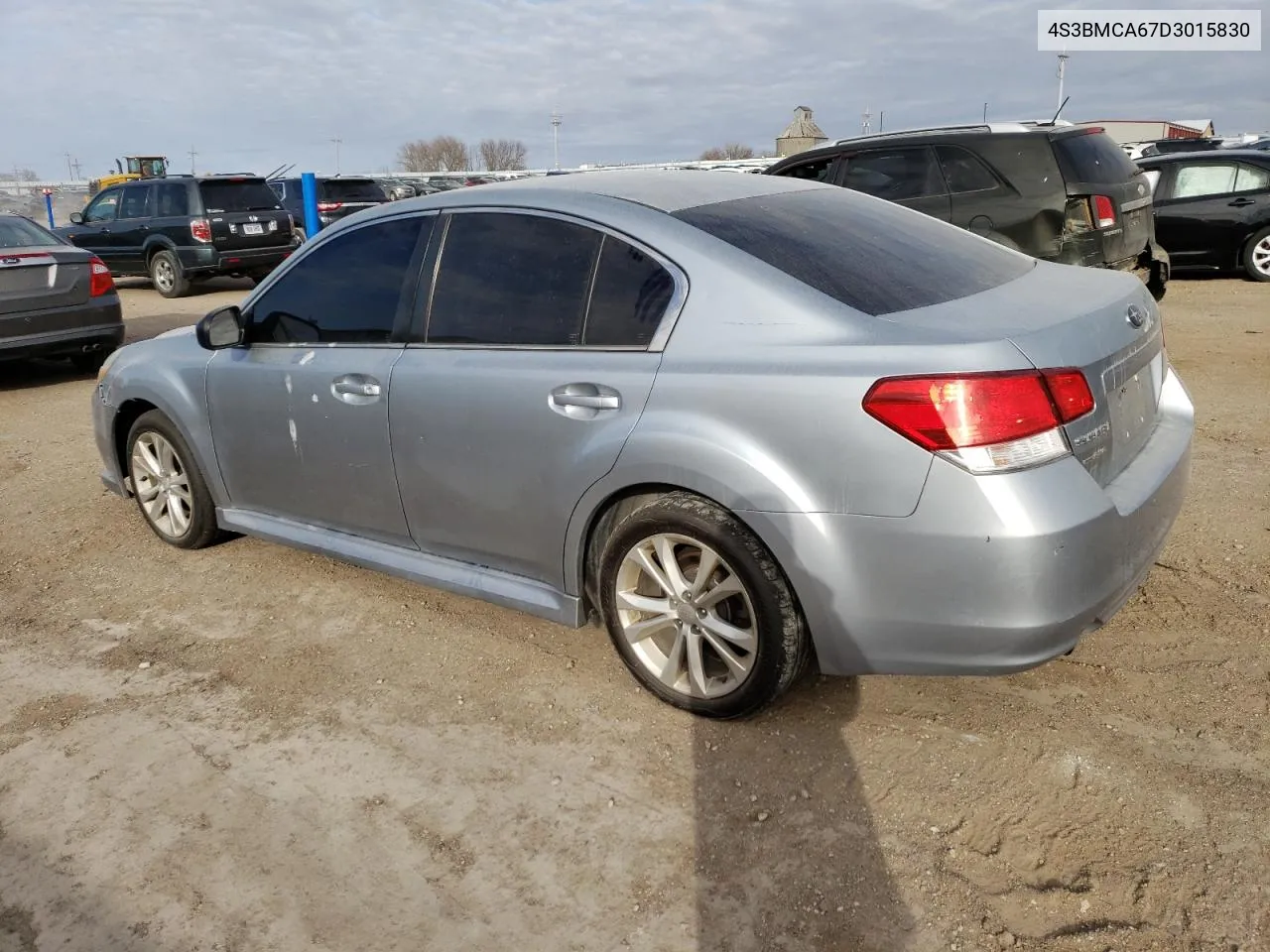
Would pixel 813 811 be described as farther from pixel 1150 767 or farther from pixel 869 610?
pixel 1150 767

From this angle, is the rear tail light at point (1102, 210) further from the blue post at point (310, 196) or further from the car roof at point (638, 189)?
the blue post at point (310, 196)

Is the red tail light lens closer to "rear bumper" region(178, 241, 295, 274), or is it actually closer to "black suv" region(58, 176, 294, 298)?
"black suv" region(58, 176, 294, 298)

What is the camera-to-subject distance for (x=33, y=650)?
398 cm

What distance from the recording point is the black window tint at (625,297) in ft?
10.2

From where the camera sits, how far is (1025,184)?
318 inches

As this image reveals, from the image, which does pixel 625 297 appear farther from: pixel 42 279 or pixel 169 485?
pixel 42 279

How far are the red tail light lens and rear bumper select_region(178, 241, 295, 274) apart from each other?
38.2 ft

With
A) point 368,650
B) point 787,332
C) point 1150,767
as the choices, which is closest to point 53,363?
point 368,650

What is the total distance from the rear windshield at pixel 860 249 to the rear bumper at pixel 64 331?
771 centimetres

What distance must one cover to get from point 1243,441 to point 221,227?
1370 cm

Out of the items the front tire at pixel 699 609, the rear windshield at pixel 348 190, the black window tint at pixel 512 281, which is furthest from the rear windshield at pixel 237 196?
the front tire at pixel 699 609

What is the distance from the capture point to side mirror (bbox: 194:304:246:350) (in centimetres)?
418

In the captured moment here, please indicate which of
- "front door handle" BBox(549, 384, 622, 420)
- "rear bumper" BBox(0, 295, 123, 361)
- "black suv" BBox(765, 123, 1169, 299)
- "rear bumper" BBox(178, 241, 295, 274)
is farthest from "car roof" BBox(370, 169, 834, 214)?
"rear bumper" BBox(178, 241, 295, 274)

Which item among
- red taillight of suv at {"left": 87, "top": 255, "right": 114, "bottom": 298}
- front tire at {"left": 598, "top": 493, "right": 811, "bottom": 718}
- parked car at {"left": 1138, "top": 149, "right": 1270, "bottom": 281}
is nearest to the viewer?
front tire at {"left": 598, "top": 493, "right": 811, "bottom": 718}
